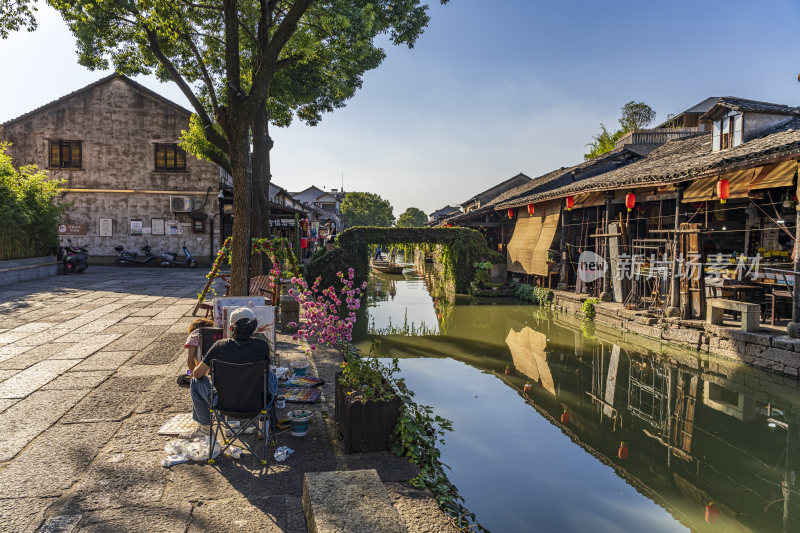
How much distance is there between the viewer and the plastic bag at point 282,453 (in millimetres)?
4359

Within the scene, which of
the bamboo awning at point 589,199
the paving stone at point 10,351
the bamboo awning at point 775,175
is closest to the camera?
the paving stone at point 10,351

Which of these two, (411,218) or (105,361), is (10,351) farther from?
(411,218)

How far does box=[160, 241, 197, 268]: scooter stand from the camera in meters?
22.6

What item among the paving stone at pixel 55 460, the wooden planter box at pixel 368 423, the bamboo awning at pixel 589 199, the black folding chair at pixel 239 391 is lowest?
the paving stone at pixel 55 460

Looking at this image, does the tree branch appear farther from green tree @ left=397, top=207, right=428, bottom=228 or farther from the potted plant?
green tree @ left=397, top=207, right=428, bottom=228

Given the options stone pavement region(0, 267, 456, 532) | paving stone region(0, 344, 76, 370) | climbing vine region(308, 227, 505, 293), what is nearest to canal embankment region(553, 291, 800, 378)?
climbing vine region(308, 227, 505, 293)

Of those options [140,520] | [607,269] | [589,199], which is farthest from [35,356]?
[589,199]

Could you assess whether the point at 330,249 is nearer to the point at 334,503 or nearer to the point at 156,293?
the point at 156,293

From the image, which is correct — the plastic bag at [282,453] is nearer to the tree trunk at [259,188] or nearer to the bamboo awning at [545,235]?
the tree trunk at [259,188]

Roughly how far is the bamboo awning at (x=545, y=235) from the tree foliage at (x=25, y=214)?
59.6ft

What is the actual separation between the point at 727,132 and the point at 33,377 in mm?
16681

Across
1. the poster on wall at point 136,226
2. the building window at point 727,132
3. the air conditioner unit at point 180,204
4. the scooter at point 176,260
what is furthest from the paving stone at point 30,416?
the poster on wall at point 136,226

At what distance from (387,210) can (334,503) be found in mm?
78572

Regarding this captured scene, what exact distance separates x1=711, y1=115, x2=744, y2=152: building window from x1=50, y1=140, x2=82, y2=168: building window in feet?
85.7
